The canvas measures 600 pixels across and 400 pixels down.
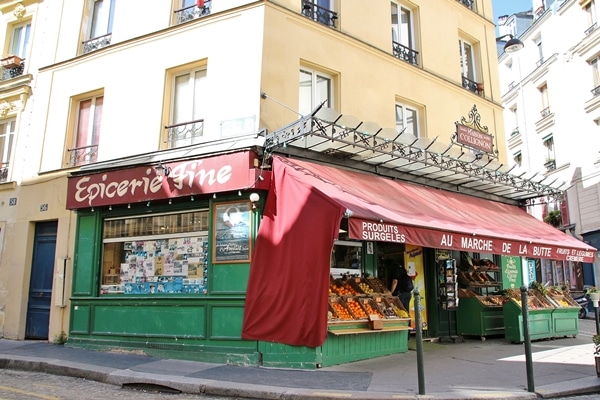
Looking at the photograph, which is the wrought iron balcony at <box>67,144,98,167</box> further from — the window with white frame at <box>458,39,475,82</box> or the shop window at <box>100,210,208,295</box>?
the window with white frame at <box>458,39,475,82</box>

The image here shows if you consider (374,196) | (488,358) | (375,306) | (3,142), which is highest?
(3,142)

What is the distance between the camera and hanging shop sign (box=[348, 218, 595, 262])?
23.3ft

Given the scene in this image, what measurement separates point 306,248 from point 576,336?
27.7 feet

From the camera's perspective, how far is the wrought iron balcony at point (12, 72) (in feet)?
41.4

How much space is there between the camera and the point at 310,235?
25.0 feet

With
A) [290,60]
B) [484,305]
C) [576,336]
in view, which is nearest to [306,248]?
[290,60]

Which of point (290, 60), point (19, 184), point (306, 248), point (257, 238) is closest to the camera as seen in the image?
point (306, 248)

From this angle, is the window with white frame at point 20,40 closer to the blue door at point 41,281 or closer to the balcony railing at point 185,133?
the blue door at point 41,281

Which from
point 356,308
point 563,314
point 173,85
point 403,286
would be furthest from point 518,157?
point 173,85

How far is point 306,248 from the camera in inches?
301

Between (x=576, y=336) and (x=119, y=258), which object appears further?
(x=576, y=336)

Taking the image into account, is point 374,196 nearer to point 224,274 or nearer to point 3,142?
point 224,274

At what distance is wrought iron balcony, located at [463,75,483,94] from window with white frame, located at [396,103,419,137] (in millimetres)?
2479

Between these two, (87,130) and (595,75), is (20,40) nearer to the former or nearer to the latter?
(87,130)
